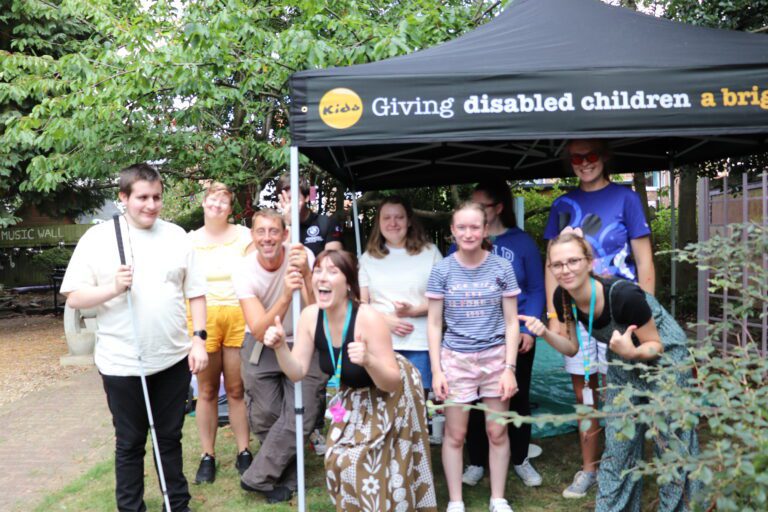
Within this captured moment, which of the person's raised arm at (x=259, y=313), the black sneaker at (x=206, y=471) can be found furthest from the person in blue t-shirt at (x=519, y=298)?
the black sneaker at (x=206, y=471)

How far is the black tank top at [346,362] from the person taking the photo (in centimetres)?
311

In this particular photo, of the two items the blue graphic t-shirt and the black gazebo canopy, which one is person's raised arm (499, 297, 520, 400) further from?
the black gazebo canopy

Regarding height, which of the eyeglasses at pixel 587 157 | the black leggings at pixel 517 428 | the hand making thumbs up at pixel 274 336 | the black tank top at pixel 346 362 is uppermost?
the eyeglasses at pixel 587 157

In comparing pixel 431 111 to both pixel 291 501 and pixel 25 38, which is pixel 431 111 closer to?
pixel 291 501

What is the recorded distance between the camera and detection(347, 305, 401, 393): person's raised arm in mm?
2941

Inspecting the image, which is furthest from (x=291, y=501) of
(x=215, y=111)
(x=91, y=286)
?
(x=215, y=111)

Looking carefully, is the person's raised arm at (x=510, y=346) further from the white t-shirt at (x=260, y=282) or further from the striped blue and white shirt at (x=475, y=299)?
the white t-shirt at (x=260, y=282)

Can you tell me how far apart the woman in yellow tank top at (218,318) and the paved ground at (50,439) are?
1140mm

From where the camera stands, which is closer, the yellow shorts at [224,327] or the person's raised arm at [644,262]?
the person's raised arm at [644,262]

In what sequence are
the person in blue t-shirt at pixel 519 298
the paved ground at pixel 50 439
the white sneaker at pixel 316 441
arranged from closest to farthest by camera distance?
the person in blue t-shirt at pixel 519 298 < the paved ground at pixel 50 439 < the white sneaker at pixel 316 441

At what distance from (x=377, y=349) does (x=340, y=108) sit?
1194 millimetres

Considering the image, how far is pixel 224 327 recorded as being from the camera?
13.6 feet

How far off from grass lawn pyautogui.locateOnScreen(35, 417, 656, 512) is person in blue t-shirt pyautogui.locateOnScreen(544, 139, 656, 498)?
0.21 meters

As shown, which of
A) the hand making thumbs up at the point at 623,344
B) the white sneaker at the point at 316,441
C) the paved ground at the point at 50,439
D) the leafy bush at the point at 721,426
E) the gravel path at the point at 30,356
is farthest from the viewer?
the gravel path at the point at 30,356
